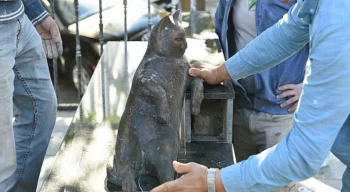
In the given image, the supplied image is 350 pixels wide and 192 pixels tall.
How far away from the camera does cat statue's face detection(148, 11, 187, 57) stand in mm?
2709

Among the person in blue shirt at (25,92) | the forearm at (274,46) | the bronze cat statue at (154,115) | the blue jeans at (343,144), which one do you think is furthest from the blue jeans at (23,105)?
the blue jeans at (343,144)

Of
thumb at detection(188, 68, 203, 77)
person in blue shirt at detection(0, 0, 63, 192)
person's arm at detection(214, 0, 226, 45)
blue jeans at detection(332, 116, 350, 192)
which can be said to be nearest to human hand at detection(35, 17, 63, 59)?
person in blue shirt at detection(0, 0, 63, 192)

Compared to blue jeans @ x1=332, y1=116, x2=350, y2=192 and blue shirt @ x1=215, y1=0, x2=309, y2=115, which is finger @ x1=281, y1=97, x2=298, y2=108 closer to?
blue shirt @ x1=215, y1=0, x2=309, y2=115

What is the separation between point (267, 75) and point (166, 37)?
2.62ft

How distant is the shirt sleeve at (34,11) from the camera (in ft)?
11.4

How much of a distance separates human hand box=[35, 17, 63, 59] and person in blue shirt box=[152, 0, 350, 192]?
1755 millimetres

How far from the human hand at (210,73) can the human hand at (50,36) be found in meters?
1.06

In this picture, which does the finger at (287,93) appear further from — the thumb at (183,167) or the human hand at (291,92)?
the thumb at (183,167)

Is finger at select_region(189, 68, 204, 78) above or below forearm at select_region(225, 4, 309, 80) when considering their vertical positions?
below

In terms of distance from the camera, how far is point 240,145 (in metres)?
3.59

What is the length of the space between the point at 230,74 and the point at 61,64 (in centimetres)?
528

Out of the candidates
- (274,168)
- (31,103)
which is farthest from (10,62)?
(274,168)

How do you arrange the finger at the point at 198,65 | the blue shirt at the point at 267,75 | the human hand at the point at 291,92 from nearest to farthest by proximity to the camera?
the finger at the point at 198,65, the blue shirt at the point at 267,75, the human hand at the point at 291,92

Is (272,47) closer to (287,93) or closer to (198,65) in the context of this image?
(198,65)
